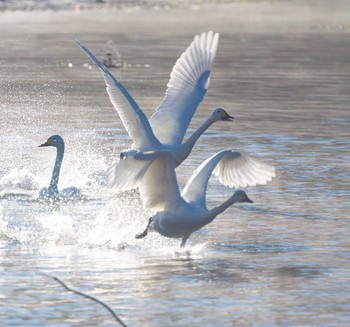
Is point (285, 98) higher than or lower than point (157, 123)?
lower

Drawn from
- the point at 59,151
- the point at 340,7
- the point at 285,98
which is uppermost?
the point at 59,151

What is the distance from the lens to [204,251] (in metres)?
12.9

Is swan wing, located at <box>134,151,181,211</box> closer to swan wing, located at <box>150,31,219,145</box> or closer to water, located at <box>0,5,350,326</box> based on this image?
water, located at <box>0,5,350,326</box>

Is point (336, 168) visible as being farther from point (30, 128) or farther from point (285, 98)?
point (285, 98)

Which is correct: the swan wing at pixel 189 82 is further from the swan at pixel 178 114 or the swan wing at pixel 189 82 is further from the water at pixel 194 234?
the water at pixel 194 234

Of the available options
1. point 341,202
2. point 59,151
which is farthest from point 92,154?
point 341,202

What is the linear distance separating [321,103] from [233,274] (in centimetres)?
1628

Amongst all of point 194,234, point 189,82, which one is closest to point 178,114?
point 189,82

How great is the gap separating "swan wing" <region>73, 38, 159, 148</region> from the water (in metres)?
0.88

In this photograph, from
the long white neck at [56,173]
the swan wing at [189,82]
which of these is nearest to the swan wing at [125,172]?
the swan wing at [189,82]

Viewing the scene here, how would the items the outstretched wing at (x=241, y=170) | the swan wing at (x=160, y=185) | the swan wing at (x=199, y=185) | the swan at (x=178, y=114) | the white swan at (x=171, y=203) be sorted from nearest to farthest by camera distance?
the swan wing at (x=160, y=185)
the white swan at (x=171, y=203)
the swan wing at (x=199, y=185)
the outstretched wing at (x=241, y=170)
the swan at (x=178, y=114)

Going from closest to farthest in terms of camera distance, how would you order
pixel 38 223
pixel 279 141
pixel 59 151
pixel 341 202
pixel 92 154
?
1. pixel 38 223
2. pixel 341 202
3. pixel 59 151
4. pixel 92 154
5. pixel 279 141

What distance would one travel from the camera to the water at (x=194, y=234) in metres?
10.6

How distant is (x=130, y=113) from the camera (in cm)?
→ 1485
